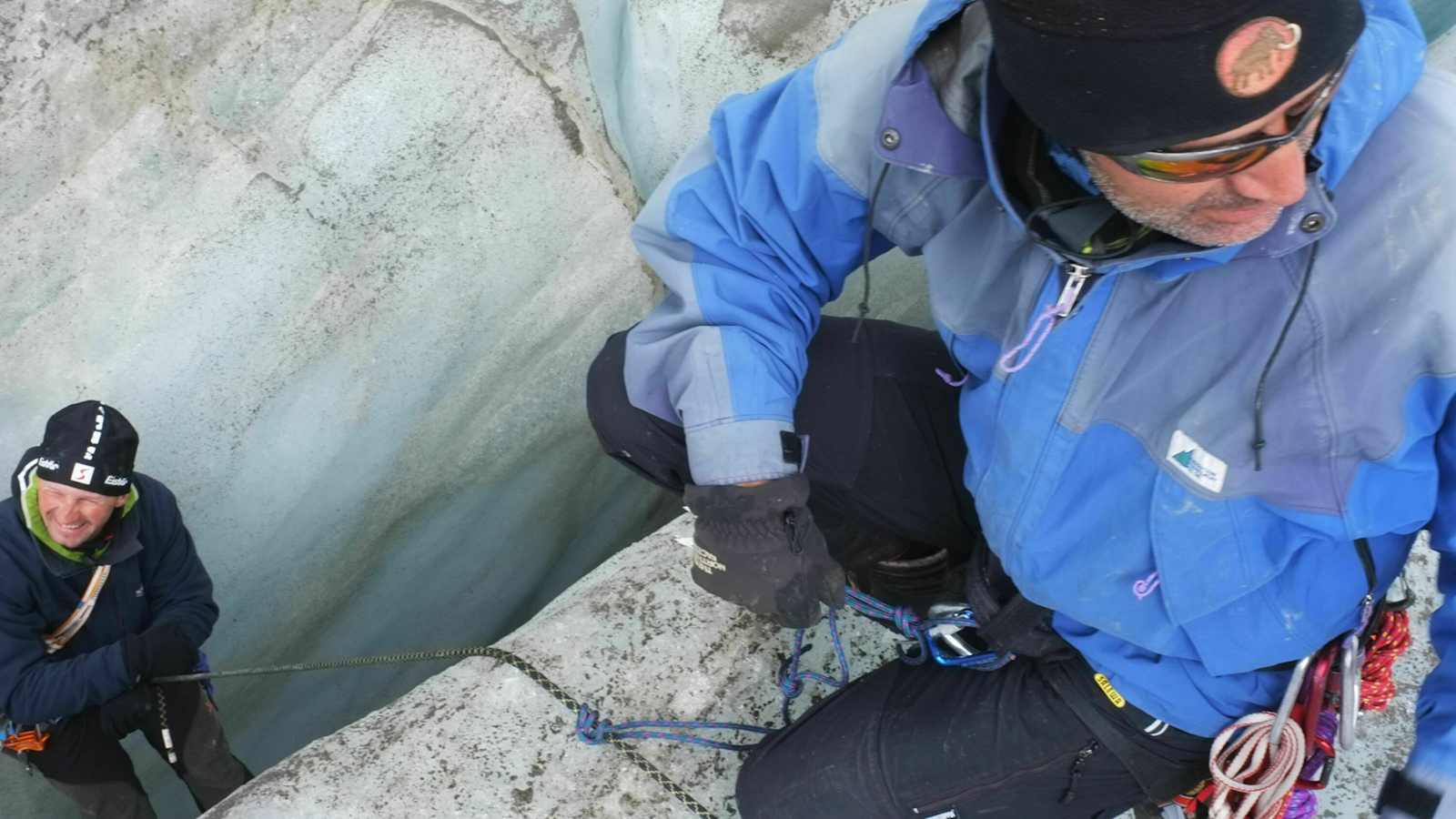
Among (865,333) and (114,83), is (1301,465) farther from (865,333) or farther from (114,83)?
(114,83)

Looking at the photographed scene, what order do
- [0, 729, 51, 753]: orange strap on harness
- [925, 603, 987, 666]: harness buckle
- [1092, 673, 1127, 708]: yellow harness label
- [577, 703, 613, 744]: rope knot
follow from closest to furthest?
[1092, 673, 1127, 708]: yellow harness label < [925, 603, 987, 666]: harness buckle < [577, 703, 613, 744]: rope knot < [0, 729, 51, 753]: orange strap on harness

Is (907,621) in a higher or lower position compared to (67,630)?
lower

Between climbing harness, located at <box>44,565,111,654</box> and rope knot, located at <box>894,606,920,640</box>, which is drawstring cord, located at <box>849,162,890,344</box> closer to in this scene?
rope knot, located at <box>894,606,920,640</box>

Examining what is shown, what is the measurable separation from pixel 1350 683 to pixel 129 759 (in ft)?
7.72

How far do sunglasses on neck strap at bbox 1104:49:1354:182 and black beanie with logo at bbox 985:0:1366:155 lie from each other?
0.07ft

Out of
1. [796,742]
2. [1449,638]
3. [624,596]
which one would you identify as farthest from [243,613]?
[1449,638]

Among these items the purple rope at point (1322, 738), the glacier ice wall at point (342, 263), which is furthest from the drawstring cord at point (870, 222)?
the glacier ice wall at point (342, 263)

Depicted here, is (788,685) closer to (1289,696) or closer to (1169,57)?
(1289,696)

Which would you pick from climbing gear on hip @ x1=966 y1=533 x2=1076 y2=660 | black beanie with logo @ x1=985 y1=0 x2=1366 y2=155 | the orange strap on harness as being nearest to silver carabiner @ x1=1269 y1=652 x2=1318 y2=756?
climbing gear on hip @ x1=966 y1=533 x2=1076 y2=660

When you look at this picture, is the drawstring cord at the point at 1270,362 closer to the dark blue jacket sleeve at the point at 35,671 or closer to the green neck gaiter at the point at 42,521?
the green neck gaiter at the point at 42,521

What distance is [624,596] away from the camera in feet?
7.06

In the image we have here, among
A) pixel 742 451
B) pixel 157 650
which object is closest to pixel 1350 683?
pixel 742 451

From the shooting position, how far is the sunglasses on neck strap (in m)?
1.04

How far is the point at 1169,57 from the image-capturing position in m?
0.98
